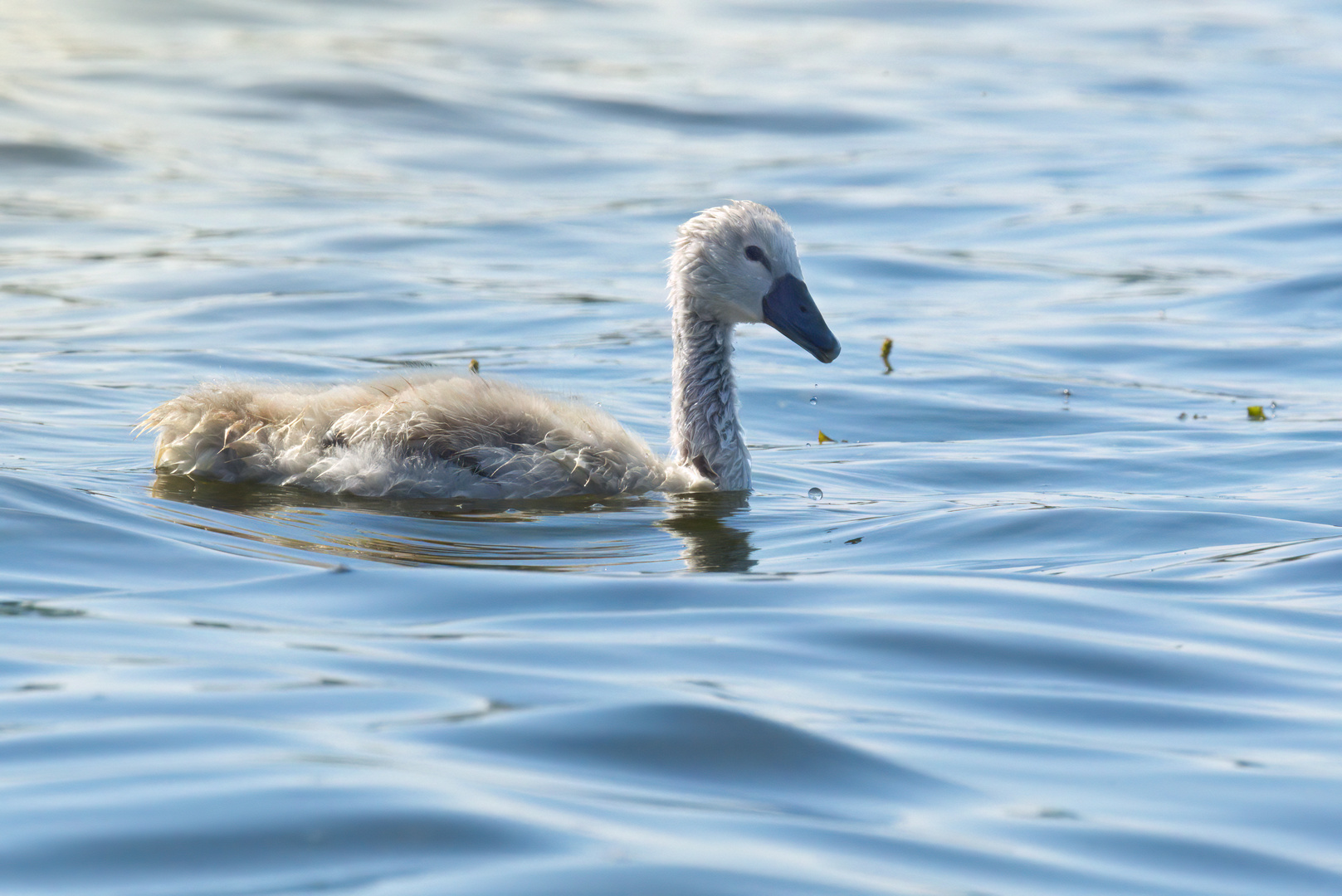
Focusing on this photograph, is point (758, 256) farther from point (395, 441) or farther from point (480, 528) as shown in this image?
point (480, 528)

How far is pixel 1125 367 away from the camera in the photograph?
1245cm

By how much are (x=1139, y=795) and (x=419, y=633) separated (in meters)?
2.23

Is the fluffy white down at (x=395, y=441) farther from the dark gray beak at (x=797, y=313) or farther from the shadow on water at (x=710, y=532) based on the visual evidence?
the dark gray beak at (x=797, y=313)

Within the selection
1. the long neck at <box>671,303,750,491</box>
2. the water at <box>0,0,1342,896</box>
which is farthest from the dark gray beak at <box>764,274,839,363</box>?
the water at <box>0,0,1342,896</box>

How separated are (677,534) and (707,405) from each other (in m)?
1.35

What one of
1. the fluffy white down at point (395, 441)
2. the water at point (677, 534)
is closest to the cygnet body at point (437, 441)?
the fluffy white down at point (395, 441)

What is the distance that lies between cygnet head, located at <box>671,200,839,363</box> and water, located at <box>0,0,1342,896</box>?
0.81 meters

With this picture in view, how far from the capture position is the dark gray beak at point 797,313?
28.8 ft

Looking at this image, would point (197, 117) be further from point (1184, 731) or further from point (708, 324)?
point (1184, 731)

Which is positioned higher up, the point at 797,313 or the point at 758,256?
the point at 758,256

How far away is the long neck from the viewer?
8742 mm

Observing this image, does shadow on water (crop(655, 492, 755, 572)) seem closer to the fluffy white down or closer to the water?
the water

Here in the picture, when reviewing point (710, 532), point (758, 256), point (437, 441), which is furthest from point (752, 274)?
point (437, 441)

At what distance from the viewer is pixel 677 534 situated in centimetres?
766
